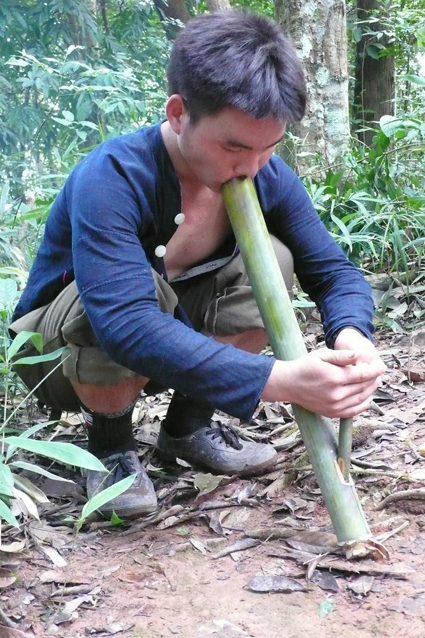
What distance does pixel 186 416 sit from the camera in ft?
7.04

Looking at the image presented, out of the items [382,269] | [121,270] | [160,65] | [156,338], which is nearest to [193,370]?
[156,338]

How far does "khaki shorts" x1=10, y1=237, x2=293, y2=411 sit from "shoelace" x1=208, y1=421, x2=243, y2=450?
308 mm

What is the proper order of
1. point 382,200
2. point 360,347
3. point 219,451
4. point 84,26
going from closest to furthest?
point 360,347
point 219,451
point 382,200
point 84,26

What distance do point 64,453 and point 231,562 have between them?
462 mm

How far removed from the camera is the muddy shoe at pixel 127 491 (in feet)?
6.05

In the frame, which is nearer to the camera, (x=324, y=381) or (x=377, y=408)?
(x=324, y=381)

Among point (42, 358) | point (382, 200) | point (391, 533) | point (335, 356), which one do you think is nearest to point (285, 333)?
point (335, 356)

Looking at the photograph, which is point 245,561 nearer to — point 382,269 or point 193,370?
point 193,370

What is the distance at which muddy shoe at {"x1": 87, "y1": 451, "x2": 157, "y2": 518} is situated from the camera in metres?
1.84

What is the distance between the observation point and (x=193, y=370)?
1.49 metres

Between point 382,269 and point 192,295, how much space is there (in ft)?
5.28

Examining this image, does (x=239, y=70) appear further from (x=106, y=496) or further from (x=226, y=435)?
(x=226, y=435)

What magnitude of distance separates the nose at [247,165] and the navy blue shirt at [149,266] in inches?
8.2

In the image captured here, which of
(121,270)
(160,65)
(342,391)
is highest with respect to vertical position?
(160,65)
